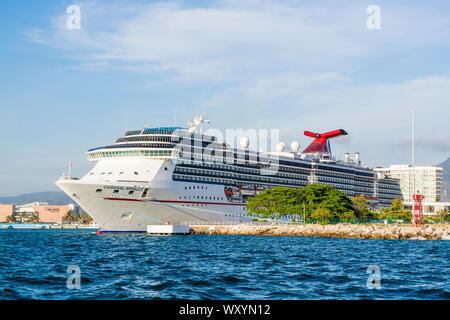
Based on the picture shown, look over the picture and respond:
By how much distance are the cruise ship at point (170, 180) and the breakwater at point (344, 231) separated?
4326 millimetres

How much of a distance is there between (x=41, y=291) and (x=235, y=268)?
10679 mm

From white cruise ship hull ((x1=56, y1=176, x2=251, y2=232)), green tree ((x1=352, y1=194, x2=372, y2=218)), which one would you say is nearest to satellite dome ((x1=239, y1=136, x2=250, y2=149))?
Result: white cruise ship hull ((x1=56, y1=176, x2=251, y2=232))

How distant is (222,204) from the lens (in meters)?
80.4

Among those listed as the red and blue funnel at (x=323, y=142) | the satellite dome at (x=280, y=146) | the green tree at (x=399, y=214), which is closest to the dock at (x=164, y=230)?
the satellite dome at (x=280, y=146)

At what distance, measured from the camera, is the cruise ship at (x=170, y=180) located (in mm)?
65500

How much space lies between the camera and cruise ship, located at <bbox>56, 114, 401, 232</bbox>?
65.5m

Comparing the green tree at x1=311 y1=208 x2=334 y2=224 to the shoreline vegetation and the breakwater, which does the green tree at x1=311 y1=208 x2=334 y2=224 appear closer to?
the shoreline vegetation

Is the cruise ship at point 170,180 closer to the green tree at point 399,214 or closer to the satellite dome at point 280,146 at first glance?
the satellite dome at point 280,146

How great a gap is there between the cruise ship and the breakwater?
433cm

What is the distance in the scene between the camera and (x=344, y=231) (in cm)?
7112

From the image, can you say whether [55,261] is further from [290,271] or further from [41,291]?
[290,271]

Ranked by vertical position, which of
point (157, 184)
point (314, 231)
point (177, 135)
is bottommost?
point (314, 231)

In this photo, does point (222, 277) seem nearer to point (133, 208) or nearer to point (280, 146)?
point (133, 208)
